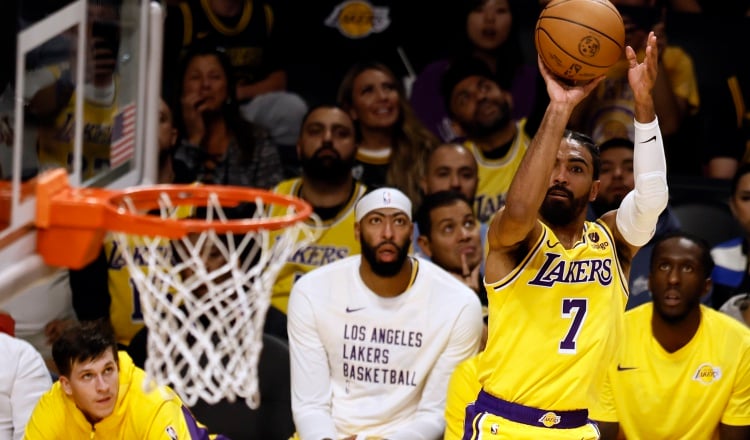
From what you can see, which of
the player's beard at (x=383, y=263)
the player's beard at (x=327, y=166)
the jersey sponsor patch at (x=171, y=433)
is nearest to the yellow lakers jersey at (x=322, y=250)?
the player's beard at (x=327, y=166)

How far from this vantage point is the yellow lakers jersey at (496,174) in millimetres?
7316

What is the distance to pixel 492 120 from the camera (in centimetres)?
742

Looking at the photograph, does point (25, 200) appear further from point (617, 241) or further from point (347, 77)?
point (347, 77)

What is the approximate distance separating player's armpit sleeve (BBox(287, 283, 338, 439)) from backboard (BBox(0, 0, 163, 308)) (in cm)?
140

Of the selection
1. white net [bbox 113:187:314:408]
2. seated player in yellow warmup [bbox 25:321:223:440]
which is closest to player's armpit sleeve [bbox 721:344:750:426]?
white net [bbox 113:187:314:408]

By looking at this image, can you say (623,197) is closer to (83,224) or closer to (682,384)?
(682,384)

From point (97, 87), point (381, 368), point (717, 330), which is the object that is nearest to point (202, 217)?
point (381, 368)

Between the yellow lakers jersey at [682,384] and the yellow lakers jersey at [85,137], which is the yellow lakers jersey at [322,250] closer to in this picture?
the yellow lakers jersey at [682,384]

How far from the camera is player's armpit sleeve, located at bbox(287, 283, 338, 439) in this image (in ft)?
18.8

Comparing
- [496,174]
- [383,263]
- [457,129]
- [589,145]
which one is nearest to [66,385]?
[383,263]

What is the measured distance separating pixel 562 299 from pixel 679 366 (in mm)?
1521

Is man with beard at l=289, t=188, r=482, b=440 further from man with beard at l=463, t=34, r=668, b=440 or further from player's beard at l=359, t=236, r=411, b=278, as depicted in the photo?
man with beard at l=463, t=34, r=668, b=440

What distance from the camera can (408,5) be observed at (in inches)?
320

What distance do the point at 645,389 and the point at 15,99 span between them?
3222 mm
